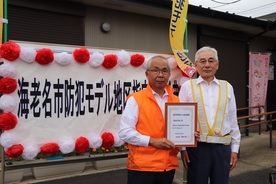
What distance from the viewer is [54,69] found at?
290 cm

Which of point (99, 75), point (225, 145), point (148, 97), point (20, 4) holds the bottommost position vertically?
point (225, 145)

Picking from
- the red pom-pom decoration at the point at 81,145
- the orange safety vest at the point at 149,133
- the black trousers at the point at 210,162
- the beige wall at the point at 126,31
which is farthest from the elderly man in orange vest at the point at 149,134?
the beige wall at the point at 126,31

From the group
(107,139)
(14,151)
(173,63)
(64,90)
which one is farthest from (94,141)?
(173,63)

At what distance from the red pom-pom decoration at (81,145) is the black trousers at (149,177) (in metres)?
0.80

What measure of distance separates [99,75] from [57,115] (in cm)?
62

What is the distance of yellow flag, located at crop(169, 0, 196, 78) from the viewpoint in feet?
11.7

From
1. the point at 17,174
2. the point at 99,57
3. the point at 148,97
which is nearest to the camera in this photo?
the point at 148,97

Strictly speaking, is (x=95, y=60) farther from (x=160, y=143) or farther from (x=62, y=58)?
(x=160, y=143)

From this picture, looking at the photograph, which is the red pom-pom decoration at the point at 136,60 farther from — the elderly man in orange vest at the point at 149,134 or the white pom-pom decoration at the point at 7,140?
the white pom-pom decoration at the point at 7,140

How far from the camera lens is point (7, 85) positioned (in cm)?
261

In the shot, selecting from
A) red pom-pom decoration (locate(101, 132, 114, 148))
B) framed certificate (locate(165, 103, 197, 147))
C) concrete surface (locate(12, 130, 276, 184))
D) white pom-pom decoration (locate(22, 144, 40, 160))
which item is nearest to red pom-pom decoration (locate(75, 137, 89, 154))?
red pom-pom decoration (locate(101, 132, 114, 148))

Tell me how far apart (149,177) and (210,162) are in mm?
616

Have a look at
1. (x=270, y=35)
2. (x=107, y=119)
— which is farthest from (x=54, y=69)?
(x=270, y=35)

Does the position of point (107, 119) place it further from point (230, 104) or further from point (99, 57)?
point (230, 104)
